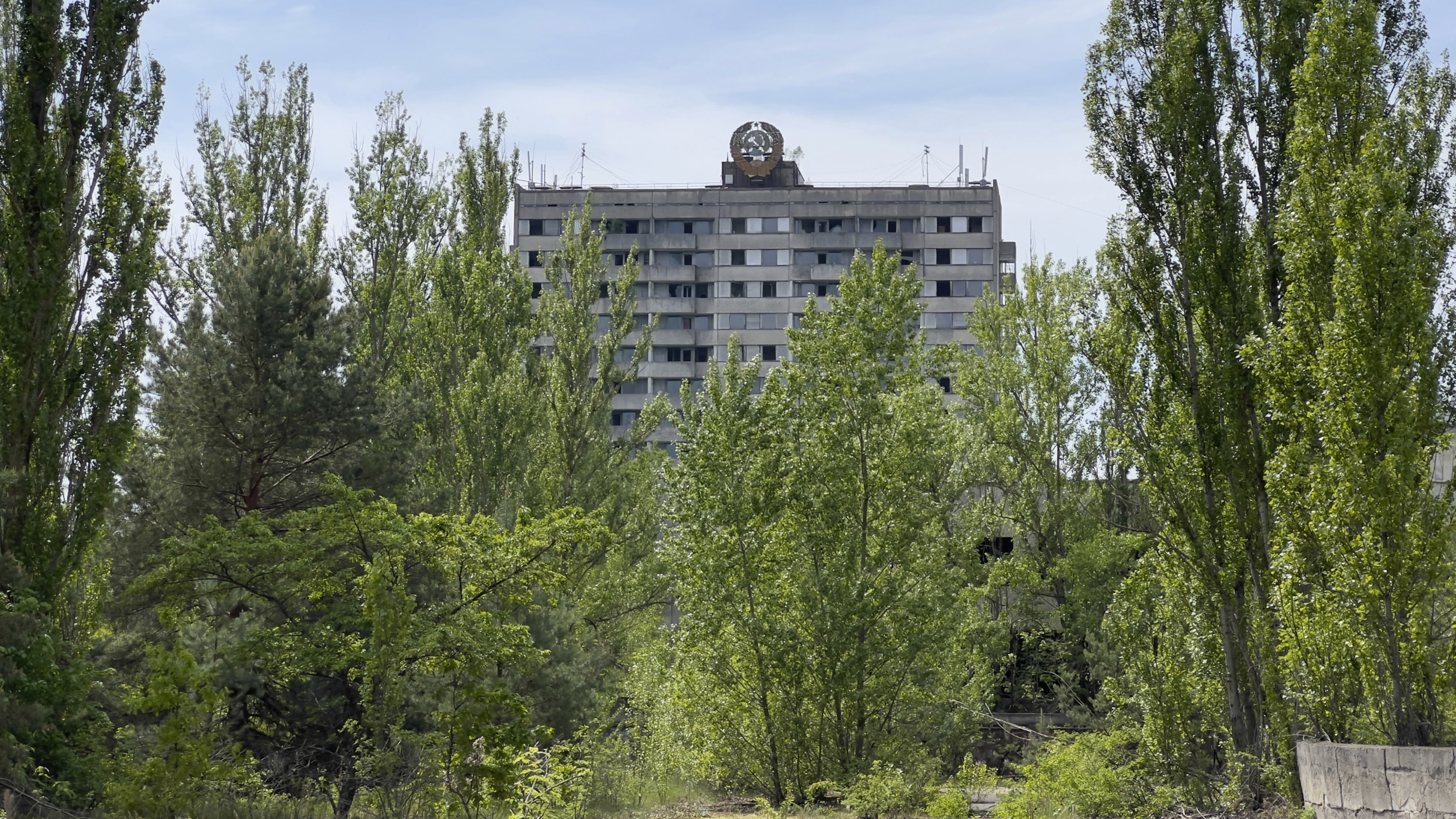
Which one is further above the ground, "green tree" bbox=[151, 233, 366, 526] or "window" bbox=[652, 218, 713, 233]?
"window" bbox=[652, 218, 713, 233]

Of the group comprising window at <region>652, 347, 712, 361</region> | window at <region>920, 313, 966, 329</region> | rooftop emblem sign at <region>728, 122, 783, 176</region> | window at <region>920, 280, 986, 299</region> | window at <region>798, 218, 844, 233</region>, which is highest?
rooftop emblem sign at <region>728, 122, 783, 176</region>

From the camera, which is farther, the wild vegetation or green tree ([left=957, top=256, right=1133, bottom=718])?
green tree ([left=957, top=256, right=1133, bottom=718])

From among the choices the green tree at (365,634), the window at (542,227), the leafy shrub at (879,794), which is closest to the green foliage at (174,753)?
the green tree at (365,634)

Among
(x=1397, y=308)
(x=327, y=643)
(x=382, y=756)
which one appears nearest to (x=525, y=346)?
(x=327, y=643)

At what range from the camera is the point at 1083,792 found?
16.2m

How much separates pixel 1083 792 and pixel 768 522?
19.4 ft

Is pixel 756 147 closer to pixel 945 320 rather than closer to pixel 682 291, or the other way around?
pixel 682 291

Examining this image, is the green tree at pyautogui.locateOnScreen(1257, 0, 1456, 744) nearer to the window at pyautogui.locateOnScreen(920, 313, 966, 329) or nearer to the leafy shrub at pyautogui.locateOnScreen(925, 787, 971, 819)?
the leafy shrub at pyautogui.locateOnScreen(925, 787, 971, 819)

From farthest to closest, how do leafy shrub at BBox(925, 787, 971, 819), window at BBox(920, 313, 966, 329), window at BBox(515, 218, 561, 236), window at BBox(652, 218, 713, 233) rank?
window at BBox(515, 218, 561, 236) < window at BBox(652, 218, 713, 233) < window at BBox(920, 313, 966, 329) < leafy shrub at BBox(925, 787, 971, 819)

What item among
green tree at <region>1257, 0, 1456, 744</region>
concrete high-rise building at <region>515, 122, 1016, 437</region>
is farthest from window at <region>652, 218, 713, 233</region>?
green tree at <region>1257, 0, 1456, 744</region>

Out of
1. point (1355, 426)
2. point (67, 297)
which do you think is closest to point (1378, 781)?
point (1355, 426)

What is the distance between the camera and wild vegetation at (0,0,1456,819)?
13.3 meters

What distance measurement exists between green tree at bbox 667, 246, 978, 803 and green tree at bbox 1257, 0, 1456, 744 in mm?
6012

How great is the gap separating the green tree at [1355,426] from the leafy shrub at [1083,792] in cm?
233
